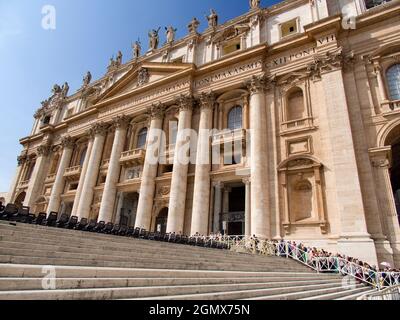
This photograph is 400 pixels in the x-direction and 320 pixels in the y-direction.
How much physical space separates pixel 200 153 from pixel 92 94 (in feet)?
68.4

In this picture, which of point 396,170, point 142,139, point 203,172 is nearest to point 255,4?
point 142,139

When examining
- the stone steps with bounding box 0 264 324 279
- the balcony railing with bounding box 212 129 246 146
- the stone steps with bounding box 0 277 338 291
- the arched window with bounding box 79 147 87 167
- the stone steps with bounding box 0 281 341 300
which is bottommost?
the stone steps with bounding box 0 281 341 300

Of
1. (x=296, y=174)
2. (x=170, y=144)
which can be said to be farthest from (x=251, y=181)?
(x=170, y=144)

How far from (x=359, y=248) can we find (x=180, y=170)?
11618 mm

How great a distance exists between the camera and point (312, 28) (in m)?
17.5

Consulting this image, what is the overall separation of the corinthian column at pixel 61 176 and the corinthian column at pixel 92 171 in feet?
16.1

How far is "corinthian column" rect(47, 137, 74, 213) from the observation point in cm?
2698

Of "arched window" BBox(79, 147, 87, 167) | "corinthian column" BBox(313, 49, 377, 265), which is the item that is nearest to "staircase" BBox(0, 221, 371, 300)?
"corinthian column" BBox(313, 49, 377, 265)

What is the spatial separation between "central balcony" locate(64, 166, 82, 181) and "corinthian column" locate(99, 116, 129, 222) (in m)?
5.62

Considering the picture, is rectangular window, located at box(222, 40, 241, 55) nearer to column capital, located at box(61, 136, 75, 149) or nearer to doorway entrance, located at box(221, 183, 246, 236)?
doorway entrance, located at box(221, 183, 246, 236)

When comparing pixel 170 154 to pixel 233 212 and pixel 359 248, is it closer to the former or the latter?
pixel 233 212

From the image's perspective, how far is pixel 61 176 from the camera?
92.0ft

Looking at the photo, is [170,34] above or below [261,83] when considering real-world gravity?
above

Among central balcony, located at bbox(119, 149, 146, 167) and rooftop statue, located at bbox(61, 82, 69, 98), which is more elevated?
rooftop statue, located at bbox(61, 82, 69, 98)
